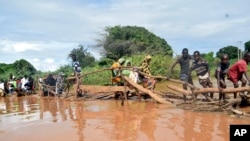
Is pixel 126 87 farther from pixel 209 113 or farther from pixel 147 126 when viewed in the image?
pixel 147 126

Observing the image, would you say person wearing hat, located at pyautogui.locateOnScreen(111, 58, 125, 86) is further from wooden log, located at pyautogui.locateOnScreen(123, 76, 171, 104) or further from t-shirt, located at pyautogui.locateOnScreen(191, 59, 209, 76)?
t-shirt, located at pyautogui.locateOnScreen(191, 59, 209, 76)

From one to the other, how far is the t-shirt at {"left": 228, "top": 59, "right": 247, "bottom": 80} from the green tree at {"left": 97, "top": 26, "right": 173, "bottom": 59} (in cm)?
2036

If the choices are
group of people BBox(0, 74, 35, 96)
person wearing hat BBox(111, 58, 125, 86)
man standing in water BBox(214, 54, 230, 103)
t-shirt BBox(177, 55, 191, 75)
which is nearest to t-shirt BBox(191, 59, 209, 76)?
t-shirt BBox(177, 55, 191, 75)

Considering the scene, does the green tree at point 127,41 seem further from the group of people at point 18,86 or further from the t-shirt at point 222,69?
the t-shirt at point 222,69

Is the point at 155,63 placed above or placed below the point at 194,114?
above

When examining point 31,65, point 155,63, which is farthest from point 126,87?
point 31,65

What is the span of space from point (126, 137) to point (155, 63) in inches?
651

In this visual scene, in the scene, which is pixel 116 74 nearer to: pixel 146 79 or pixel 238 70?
pixel 146 79

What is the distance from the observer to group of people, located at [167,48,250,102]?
9.24m

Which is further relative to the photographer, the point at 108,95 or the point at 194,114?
the point at 108,95

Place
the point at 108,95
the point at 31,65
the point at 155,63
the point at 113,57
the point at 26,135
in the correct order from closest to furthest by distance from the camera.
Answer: the point at 26,135 → the point at 108,95 → the point at 155,63 → the point at 113,57 → the point at 31,65

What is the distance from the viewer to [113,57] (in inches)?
1314

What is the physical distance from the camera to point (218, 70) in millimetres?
9898

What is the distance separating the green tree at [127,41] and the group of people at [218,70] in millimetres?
18171
